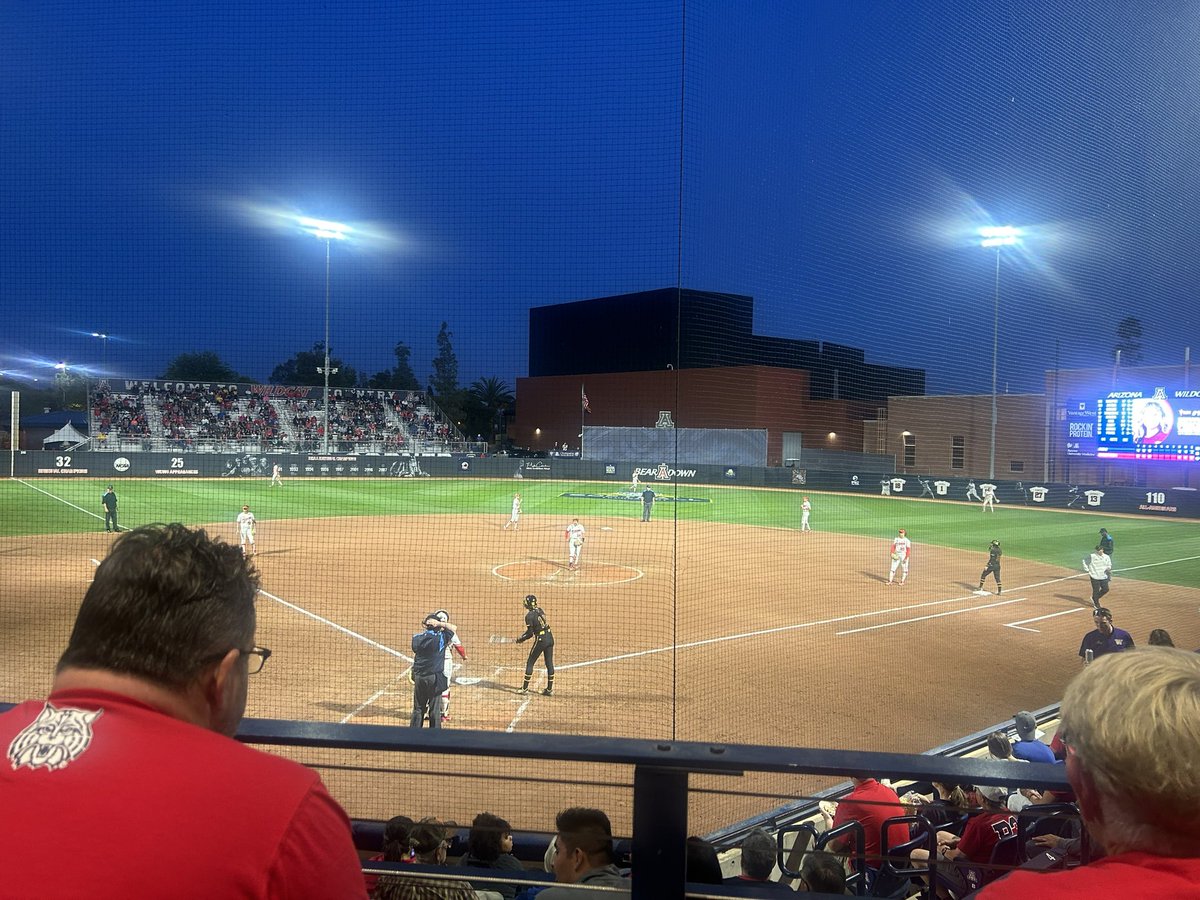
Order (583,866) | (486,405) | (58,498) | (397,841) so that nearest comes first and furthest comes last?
(583,866) → (397,841) → (58,498) → (486,405)

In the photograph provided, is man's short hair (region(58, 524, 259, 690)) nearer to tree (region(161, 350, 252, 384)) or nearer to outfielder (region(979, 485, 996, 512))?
tree (region(161, 350, 252, 384))

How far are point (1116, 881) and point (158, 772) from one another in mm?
1149

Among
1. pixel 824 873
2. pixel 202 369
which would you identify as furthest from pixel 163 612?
pixel 202 369

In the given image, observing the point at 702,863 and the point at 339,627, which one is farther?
the point at 339,627

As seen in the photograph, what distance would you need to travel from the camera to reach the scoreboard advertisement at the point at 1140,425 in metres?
20.8

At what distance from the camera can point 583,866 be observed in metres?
1.79

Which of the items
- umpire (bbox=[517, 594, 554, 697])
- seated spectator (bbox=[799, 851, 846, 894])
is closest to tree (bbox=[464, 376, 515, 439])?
umpire (bbox=[517, 594, 554, 697])

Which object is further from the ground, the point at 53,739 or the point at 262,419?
the point at 262,419

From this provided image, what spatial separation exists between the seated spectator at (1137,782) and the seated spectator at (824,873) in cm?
118

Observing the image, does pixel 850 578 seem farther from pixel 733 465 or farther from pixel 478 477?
pixel 478 477

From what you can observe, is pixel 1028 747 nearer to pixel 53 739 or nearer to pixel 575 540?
pixel 53 739

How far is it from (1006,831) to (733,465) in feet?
96.4

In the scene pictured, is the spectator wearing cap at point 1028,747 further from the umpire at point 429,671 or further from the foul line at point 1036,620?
the foul line at point 1036,620

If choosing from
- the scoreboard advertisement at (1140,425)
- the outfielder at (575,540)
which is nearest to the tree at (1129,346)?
the scoreboard advertisement at (1140,425)
